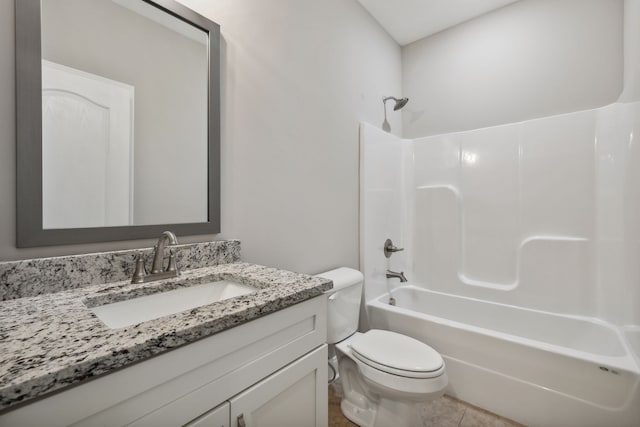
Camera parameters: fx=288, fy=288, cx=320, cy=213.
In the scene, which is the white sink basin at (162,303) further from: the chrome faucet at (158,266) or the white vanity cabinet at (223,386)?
the white vanity cabinet at (223,386)

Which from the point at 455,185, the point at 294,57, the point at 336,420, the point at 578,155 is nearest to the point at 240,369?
the point at 336,420

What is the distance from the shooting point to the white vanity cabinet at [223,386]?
1.67 ft

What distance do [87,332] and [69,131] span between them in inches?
26.0

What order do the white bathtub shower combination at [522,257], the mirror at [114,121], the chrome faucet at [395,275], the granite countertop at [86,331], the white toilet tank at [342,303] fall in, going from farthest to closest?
1. the chrome faucet at [395,275]
2. the white toilet tank at [342,303]
3. the white bathtub shower combination at [522,257]
4. the mirror at [114,121]
5. the granite countertop at [86,331]

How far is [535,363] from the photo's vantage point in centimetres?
150

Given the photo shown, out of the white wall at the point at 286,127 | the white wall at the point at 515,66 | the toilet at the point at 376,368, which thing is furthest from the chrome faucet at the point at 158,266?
the white wall at the point at 515,66

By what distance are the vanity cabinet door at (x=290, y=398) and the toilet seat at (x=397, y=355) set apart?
45cm

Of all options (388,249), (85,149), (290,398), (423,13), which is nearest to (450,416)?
(388,249)

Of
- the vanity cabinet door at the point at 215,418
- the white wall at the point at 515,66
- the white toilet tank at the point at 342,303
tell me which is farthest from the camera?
the white wall at the point at 515,66

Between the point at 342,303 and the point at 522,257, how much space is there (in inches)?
55.6

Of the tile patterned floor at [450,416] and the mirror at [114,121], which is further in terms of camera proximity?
the tile patterned floor at [450,416]

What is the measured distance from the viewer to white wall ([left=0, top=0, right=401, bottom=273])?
1.23 m

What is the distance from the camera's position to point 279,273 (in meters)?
1.11

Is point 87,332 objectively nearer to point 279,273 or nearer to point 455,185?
point 279,273
